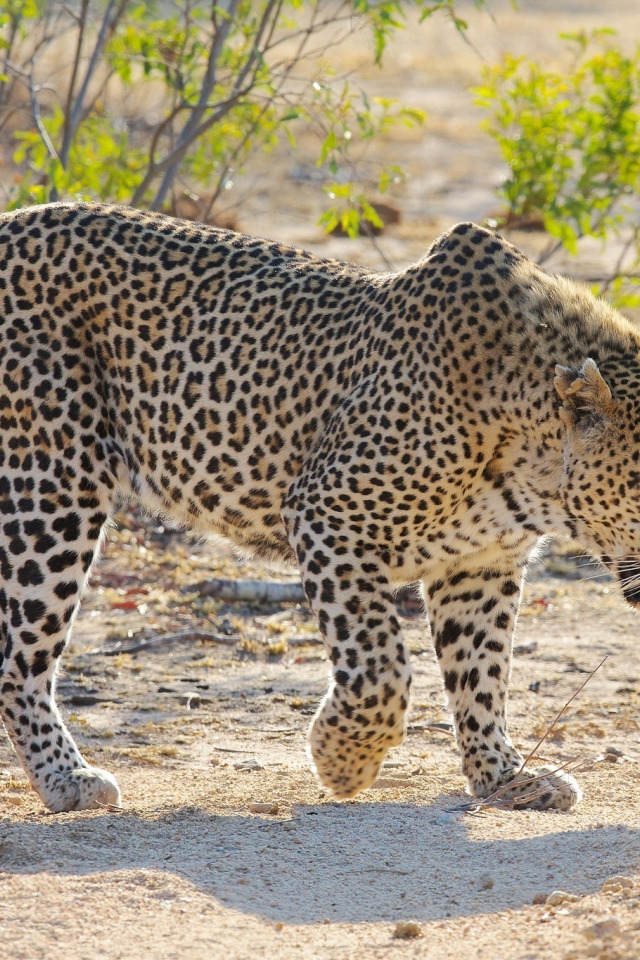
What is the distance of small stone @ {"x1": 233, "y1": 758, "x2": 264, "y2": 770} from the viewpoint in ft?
20.6

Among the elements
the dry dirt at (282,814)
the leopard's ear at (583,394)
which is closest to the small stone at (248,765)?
the dry dirt at (282,814)

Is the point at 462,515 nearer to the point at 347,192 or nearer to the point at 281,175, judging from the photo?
the point at 347,192

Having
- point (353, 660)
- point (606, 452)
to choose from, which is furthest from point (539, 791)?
point (606, 452)

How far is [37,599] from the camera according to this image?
5.89 metres

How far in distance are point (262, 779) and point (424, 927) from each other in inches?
74.8

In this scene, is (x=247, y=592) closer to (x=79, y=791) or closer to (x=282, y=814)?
(x=79, y=791)

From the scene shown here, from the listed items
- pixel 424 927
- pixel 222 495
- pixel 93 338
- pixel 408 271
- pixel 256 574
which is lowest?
pixel 256 574

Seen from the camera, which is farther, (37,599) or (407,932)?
(37,599)

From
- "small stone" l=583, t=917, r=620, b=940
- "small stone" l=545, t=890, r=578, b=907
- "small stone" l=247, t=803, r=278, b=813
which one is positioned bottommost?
"small stone" l=247, t=803, r=278, b=813

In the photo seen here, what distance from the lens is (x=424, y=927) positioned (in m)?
4.30

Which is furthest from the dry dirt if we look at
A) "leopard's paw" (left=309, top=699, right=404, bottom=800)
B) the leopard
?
the leopard

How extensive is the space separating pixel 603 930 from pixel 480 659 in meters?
2.19

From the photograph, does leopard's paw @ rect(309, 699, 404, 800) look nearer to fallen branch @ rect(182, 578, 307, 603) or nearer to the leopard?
the leopard

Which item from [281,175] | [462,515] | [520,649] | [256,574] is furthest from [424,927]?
[281,175]
